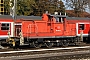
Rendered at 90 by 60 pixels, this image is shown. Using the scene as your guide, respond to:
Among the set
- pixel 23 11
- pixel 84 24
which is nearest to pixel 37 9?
pixel 23 11

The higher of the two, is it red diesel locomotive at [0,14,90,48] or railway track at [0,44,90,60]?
red diesel locomotive at [0,14,90,48]

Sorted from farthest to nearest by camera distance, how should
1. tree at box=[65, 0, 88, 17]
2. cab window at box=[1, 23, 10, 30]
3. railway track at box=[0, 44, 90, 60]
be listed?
tree at box=[65, 0, 88, 17]
cab window at box=[1, 23, 10, 30]
railway track at box=[0, 44, 90, 60]

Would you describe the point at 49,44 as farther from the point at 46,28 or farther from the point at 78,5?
the point at 78,5

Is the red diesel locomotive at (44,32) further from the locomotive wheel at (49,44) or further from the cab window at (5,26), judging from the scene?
the cab window at (5,26)

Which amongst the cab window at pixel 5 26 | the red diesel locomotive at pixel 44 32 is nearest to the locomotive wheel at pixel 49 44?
the red diesel locomotive at pixel 44 32

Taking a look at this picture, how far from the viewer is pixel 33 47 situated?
77.3ft

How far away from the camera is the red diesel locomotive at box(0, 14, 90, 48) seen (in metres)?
23.0

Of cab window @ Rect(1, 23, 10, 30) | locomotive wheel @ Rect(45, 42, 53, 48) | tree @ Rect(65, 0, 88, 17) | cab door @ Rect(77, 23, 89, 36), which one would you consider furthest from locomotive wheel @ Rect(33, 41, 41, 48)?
tree @ Rect(65, 0, 88, 17)

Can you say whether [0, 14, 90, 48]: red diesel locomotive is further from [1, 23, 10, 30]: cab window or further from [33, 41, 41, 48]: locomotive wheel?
[1, 23, 10, 30]: cab window

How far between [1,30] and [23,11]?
18404 mm

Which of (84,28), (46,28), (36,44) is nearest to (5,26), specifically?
(36,44)

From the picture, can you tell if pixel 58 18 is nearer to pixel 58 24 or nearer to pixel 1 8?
pixel 58 24

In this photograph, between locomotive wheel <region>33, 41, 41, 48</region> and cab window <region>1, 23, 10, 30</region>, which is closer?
locomotive wheel <region>33, 41, 41, 48</region>

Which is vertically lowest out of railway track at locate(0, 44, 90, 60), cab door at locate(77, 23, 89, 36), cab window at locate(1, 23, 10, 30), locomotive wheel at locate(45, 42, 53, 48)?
locomotive wheel at locate(45, 42, 53, 48)
